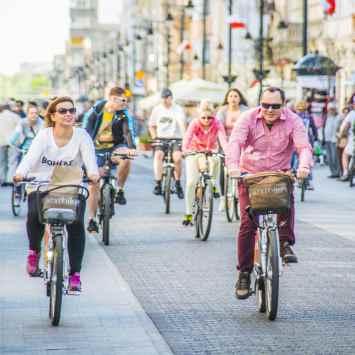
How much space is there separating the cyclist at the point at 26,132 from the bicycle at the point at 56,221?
37.3 ft

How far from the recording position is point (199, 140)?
17188 mm

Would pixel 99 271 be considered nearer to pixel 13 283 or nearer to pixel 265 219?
pixel 13 283

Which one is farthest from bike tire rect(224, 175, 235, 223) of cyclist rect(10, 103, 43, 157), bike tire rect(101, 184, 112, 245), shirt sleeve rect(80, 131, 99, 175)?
shirt sleeve rect(80, 131, 99, 175)

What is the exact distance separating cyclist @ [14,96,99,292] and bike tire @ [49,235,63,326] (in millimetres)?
356

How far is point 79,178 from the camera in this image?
9.67 meters

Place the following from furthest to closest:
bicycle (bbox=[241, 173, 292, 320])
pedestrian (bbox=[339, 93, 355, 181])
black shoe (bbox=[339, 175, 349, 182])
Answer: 1. black shoe (bbox=[339, 175, 349, 182])
2. pedestrian (bbox=[339, 93, 355, 181])
3. bicycle (bbox=[241, 173, 292, 320])

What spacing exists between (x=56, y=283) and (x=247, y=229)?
161cm

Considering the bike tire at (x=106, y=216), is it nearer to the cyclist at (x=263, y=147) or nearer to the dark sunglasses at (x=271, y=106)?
the cyclist at (x=263, y=147)

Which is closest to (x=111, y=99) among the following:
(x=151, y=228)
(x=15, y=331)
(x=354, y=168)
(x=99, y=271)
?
(x=151, y=228)

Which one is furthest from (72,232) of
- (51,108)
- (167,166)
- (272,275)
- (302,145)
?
(167,166)

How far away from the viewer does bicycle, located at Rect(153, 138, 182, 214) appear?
762 inches

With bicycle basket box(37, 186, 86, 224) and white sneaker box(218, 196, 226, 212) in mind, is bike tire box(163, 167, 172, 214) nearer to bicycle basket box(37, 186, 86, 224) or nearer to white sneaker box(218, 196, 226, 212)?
white sneaker box(218, 196, 226, 212)

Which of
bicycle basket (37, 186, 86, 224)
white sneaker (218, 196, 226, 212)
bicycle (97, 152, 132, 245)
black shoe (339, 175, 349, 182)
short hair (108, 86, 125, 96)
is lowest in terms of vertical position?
black shoe (339, 175, 349, 182)

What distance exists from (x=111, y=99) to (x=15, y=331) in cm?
704
